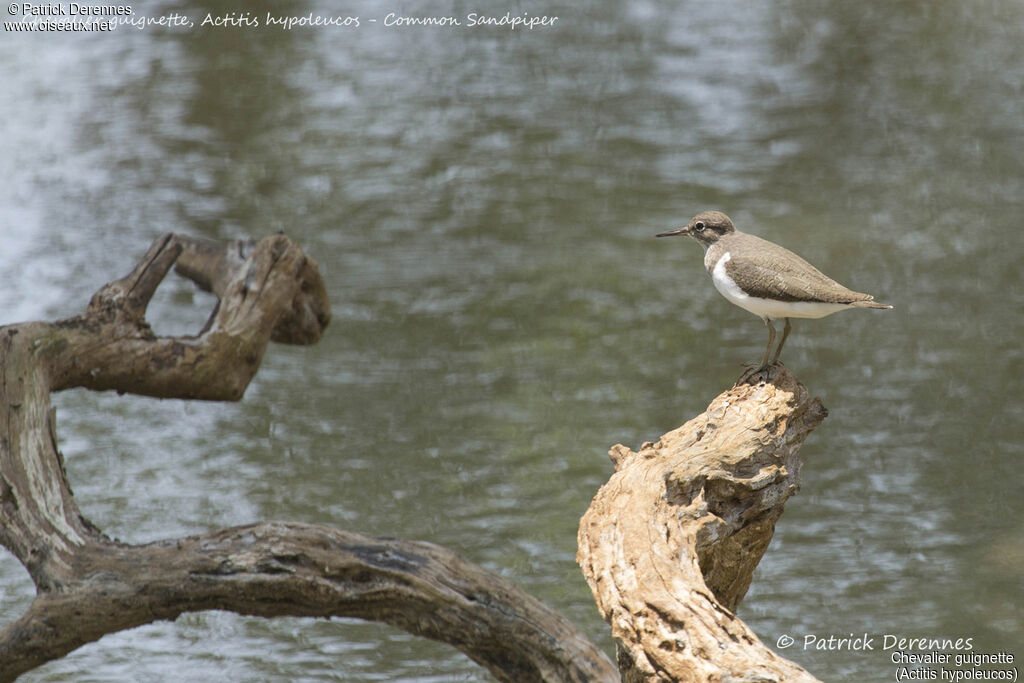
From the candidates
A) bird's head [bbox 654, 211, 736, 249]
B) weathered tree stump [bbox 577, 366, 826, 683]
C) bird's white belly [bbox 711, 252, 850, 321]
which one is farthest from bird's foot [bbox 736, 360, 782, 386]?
bird's head [bbox 654, 211, 736, 249]

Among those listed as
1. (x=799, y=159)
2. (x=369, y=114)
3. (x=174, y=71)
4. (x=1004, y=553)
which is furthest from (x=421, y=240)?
(x=1004, y=553)

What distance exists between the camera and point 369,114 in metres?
7.21

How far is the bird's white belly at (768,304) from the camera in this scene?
2.75 m

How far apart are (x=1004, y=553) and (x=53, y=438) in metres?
2.97

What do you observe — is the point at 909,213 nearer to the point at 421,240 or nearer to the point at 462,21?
the point at 421,240

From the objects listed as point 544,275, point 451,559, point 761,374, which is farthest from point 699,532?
point 544,275

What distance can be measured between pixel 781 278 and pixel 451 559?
3.19 ft

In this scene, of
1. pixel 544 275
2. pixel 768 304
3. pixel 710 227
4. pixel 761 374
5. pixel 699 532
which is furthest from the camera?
pixel 544 275

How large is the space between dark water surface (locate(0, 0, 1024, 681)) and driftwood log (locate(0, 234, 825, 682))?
41.0 inches

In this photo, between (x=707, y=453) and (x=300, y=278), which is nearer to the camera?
(x=707, y=453)

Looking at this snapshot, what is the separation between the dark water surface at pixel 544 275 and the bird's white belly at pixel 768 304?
1331 millimetres

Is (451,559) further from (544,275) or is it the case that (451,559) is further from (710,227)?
(544,275)

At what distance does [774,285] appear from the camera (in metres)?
2.76

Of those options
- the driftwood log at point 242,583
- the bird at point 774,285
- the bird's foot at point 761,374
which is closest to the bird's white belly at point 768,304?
the bird at point 774,285
